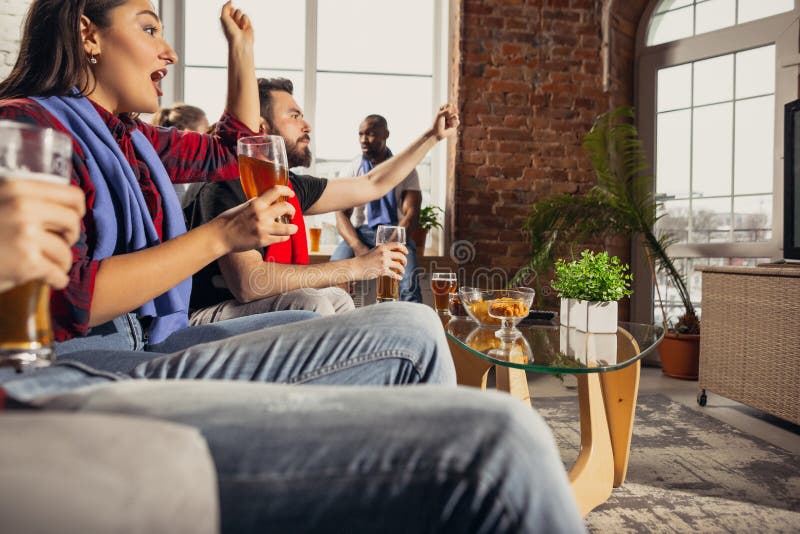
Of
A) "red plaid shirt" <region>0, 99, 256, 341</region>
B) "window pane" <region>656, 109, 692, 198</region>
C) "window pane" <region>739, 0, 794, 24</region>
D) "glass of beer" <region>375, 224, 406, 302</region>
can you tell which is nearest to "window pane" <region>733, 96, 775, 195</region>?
"window pane" <region>656, 109, 692, 198</region>

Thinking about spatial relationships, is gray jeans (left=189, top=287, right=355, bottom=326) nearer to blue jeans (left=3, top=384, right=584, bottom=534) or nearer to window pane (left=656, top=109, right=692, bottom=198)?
blue jeans (left=3, top=384, right=584, bottom=534)

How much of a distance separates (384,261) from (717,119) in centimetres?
344

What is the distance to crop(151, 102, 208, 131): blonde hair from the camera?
9.34ft

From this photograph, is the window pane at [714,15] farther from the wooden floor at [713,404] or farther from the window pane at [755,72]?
the wooden floor at [713,404]

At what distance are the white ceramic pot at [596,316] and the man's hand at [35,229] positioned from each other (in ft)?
5.08

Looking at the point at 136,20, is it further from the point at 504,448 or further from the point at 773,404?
the point at 773,404

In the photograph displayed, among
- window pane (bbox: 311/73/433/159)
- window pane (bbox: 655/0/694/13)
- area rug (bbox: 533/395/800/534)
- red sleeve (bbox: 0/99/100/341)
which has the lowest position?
area rug (bbox: 533/395/800/534)

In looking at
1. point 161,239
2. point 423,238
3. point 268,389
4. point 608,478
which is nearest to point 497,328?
point 608,478

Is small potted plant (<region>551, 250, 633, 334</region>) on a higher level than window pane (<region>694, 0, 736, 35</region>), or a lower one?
lower

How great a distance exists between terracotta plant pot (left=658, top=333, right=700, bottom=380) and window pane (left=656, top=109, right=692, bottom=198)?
1115 mm

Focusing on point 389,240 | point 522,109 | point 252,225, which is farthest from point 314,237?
point 252,225

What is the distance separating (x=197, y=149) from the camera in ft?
5.29

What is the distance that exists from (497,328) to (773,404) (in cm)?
145

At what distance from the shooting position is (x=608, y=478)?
1.69m
